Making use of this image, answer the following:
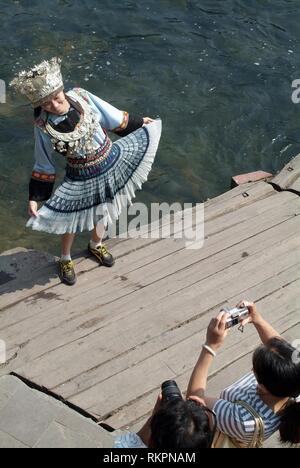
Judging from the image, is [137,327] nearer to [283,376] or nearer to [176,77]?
[283,376]

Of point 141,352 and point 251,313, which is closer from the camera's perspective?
point 251,313

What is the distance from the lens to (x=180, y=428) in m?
2.92

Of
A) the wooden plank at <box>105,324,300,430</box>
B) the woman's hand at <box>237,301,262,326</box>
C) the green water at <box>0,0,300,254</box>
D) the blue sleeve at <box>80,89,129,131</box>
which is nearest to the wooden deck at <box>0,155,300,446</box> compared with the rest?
the wooden plank at <box>105,324,300,430</box>

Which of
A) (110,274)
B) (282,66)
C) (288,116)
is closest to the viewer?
(110,274)

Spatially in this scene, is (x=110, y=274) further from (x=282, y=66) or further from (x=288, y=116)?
(x=282, y=66)

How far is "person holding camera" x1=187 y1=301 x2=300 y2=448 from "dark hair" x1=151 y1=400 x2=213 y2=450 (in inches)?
12.5

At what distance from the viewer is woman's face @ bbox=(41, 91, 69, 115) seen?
4543 millimetres

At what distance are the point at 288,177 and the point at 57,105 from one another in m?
2.42

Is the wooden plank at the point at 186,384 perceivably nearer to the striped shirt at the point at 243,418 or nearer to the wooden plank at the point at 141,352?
the wooden plank at the point at 141,352

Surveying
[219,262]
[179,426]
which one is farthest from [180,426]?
[219,262]

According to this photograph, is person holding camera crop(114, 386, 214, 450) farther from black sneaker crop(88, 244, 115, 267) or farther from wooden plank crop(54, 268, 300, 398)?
black sneaker crop(88, 244, 115, 267)

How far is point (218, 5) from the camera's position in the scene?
9906 millimetres
